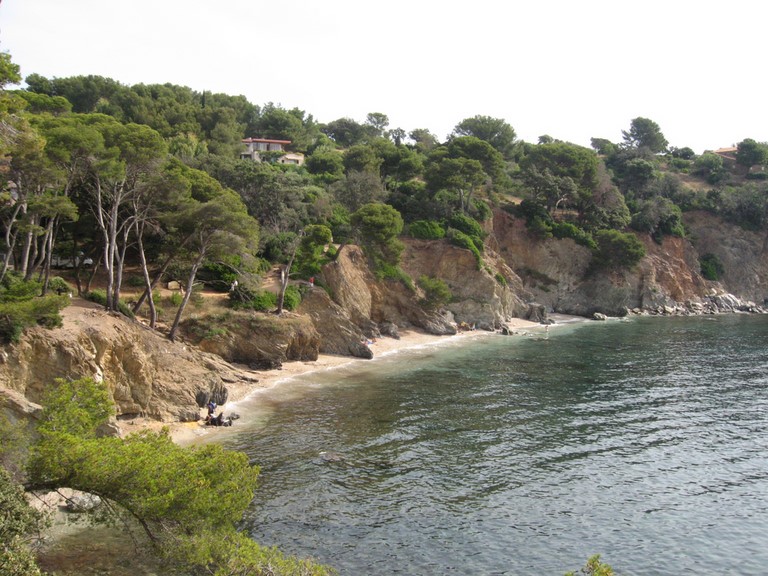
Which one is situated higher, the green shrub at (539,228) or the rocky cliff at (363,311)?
the green shrub at (539,228)

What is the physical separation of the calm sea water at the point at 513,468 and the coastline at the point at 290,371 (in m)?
1.36

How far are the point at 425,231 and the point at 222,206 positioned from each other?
36256mm

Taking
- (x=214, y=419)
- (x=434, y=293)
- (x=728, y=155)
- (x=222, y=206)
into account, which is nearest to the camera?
→ (x=214, y=419)

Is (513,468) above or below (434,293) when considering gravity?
below

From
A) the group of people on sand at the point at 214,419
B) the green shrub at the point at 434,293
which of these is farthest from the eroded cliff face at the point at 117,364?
the green shrub at the point at 434,293

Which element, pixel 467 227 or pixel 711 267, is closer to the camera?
pixel 467 227

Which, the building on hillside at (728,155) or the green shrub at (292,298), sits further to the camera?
the building on hillside at (728,155)

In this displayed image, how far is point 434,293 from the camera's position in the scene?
63469 mm

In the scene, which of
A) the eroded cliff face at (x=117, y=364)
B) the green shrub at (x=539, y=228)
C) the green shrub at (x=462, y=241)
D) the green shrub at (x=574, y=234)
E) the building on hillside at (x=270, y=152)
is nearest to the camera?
the eroded cliff face at (x=117, y=364)

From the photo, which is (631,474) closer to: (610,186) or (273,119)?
(610,186)

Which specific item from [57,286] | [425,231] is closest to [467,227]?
[425,231]

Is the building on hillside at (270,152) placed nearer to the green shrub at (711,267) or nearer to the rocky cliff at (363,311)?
the rocky cliff at (363,311)

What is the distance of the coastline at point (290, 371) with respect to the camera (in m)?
30.5

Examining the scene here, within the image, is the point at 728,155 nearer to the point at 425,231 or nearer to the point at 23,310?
the point at 425,231
